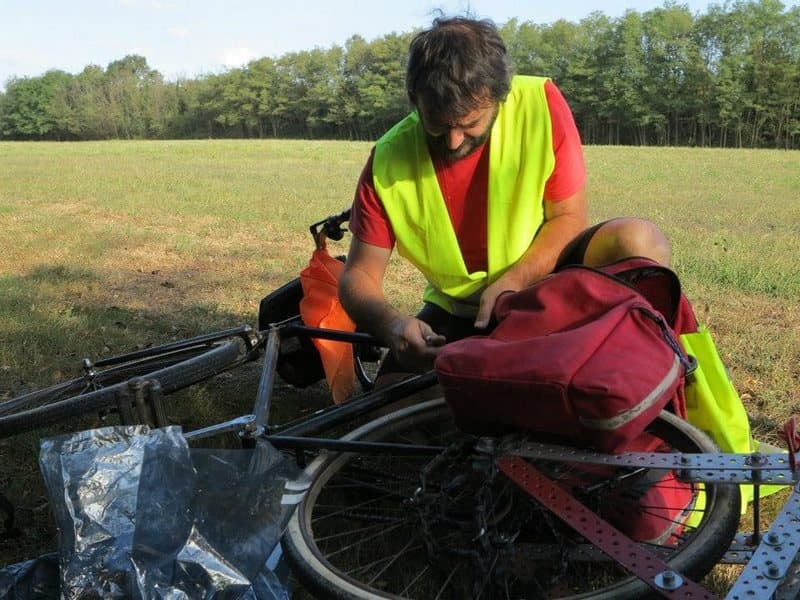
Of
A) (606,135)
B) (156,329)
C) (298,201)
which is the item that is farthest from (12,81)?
(156,329)

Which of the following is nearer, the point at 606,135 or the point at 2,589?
the point at 2,589

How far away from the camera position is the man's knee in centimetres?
281

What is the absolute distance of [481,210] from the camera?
10.3 ft

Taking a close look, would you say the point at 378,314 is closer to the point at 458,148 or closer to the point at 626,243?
the point at 458,148

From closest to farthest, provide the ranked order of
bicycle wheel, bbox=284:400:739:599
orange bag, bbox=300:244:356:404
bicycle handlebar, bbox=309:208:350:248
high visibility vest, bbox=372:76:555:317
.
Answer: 1. bicycle wheel, bbox=284:400:739:599
2. high visibility vest, bbox=372:76:555:317
3. orange bag, bbox=300:244:356:404
4. bicycle handlebar, bbox=309:208:350:248

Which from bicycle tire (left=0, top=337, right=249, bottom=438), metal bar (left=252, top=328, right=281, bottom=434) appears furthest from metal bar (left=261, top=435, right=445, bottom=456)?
A: bicycle tire (left=0, top=337, right=249, bottom=438)

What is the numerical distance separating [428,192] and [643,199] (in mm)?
12458

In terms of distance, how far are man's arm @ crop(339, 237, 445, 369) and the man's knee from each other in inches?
28.3

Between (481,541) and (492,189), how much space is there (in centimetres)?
147

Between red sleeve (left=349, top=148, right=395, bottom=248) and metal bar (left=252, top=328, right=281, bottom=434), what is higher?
red sleeve (left=349, top=148, right=395, bottom=248)

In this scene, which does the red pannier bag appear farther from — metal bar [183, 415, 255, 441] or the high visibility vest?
the high visibility vest

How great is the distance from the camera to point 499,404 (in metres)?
1.90

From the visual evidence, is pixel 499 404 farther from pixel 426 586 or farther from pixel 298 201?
pixel 298 201

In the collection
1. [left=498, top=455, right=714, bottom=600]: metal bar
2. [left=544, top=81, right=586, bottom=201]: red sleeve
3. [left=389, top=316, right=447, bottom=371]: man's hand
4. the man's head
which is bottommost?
[left=498, top=455, right=714, bottom=600]: metal bar
